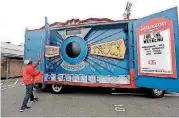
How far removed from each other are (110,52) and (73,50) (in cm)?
166

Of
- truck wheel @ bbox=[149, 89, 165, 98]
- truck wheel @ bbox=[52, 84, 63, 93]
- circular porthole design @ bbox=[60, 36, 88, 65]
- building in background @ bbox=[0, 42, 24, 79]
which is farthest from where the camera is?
building in background @ bbox=[0, 42, 24, 79]

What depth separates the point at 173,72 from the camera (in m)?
5.25

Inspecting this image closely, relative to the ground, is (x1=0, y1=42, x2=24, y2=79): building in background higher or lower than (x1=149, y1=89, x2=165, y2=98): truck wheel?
higher

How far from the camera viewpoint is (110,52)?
756 centimetres

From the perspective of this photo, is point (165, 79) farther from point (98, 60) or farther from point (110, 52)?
point (98, 60)

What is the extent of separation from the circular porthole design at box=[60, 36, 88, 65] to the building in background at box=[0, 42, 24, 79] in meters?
13.9

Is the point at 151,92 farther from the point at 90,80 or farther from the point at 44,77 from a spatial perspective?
the point at 44,77

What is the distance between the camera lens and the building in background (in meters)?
20.6

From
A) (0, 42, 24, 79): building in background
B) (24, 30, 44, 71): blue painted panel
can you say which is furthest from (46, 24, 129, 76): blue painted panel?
(0, 42, 24, 79): building in background

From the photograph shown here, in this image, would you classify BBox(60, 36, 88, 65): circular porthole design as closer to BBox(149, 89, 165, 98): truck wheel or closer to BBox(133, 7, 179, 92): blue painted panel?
BBox(133, 7, 179, 92): blue painted panel

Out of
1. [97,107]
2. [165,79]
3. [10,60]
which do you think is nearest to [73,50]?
[97,107]

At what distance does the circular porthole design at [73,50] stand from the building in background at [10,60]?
1394 cm

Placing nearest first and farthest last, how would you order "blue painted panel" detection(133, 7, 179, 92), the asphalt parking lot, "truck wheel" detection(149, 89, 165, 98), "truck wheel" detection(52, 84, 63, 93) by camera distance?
"blue painted panel" detection(133, 7, 179, 92), the asphalt parking lot, "truck wheel" detection(149, 89, 165, 98), "truck wheel" detection(52, 84, 63, 93)

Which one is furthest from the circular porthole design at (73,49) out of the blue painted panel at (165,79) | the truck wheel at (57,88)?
the blue painted panel at (165,79)
